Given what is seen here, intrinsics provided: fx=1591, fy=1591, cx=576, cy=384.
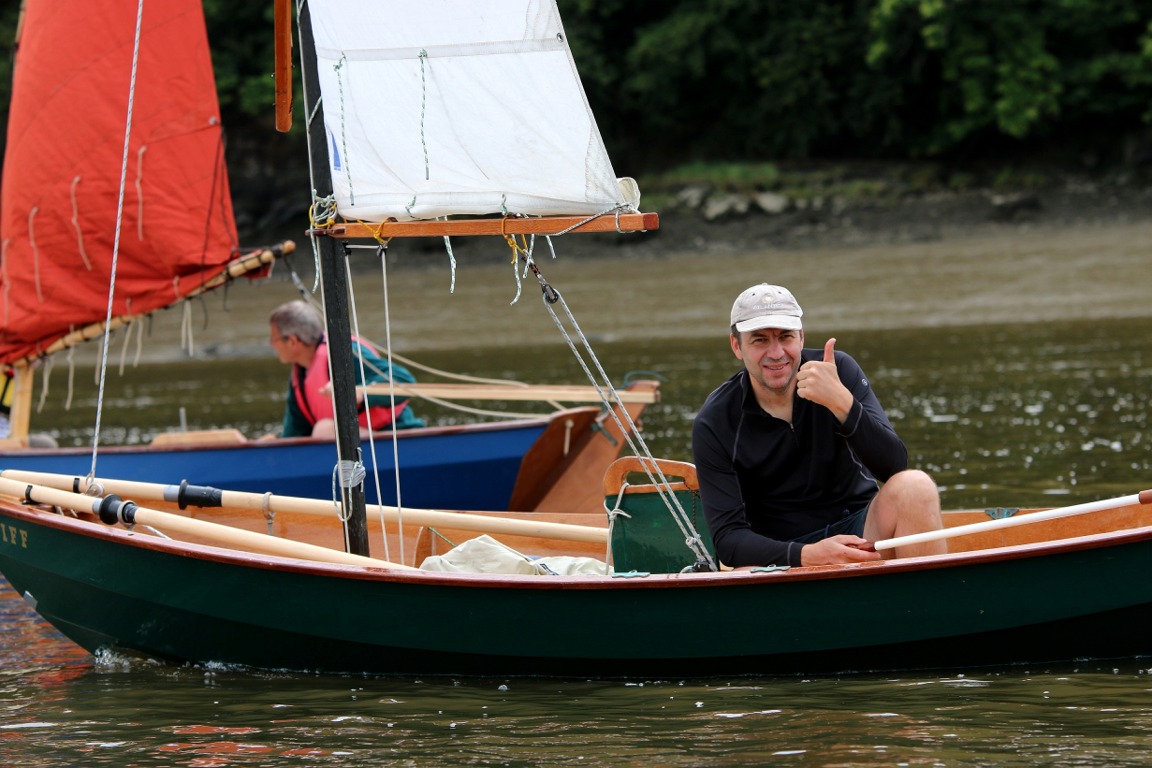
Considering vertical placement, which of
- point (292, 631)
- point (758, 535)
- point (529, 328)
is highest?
point (529, 328)

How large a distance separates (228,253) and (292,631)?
470 centimetres

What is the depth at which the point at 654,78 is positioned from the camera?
29.1 m

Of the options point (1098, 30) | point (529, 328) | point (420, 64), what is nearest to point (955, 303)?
point (529, 328)

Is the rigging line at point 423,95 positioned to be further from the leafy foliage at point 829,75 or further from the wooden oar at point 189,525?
the leafy foliage at point 829,75

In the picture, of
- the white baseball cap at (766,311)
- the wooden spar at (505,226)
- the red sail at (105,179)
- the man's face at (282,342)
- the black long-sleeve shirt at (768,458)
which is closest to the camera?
the white baseball cap at (766,311)

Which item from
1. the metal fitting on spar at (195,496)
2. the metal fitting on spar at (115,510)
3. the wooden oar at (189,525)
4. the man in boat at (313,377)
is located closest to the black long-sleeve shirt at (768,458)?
the wooden oar at (189,525)

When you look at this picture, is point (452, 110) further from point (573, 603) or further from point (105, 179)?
point (105, 179)

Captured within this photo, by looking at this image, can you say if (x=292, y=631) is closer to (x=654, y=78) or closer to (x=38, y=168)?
(x=38, y=168)

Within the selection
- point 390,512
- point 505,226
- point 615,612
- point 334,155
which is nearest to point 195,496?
point 390,512

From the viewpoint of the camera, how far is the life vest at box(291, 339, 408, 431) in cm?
859

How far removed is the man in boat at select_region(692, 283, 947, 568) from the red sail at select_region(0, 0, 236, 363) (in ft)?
18.2

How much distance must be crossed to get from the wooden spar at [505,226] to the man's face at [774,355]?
638 mm

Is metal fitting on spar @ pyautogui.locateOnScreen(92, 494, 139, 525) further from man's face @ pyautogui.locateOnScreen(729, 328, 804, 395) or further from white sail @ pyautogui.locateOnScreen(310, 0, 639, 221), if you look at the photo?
man's face @ pyautogui.locateOnScreen(729, 328, 804, 395)

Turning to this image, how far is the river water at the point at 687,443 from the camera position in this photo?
4.92m
